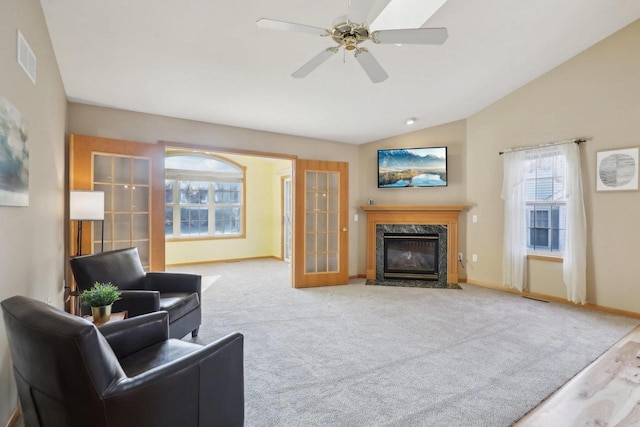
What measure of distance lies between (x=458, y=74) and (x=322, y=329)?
3321 millimetres

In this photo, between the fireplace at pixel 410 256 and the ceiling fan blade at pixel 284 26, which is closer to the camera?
the ceiling fan blade at pixel 284 26

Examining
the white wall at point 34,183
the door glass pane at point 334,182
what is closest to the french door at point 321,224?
the door glass pane at point 334,182

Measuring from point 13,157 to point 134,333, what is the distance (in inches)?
46.1

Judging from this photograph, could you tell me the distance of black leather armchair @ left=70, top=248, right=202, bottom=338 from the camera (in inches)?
102

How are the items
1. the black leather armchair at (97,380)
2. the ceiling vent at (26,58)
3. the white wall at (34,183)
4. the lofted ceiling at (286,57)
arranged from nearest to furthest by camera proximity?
the black leather armchair at (97,380) < the white wall at (34,183) < the ceiling vent at (26,58) < the lofted ceiling at (286,57)

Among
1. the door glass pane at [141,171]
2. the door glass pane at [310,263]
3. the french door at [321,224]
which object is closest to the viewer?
the door glass pane at [141,171]

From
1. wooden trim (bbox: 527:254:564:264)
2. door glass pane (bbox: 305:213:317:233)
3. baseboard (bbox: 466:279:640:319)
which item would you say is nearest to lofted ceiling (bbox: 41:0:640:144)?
door glass pane (bbox: 305:213:317:233)

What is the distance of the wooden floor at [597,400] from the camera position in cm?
182

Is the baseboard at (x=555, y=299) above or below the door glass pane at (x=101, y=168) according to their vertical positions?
below

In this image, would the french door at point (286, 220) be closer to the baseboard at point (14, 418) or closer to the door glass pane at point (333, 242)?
the door glass pane at point (333, 242)

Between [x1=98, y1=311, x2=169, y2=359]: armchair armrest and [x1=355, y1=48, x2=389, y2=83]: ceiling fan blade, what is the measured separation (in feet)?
7.24

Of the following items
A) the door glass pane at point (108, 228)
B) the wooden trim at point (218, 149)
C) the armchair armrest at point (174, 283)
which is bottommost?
the armchair armrest at point (174, 283)

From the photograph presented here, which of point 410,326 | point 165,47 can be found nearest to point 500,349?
point 410,326

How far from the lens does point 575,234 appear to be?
4.03m
